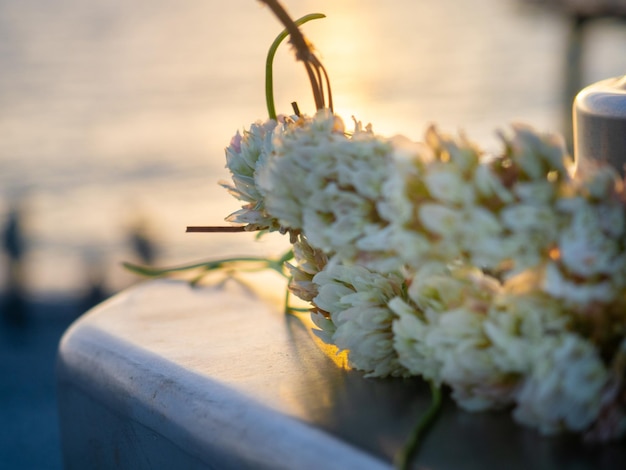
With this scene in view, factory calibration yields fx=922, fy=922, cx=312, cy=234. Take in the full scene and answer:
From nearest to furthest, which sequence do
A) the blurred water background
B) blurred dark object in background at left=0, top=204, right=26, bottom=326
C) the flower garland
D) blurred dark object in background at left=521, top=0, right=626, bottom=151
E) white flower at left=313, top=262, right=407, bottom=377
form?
the flower garland, white flower at left=313, top=262, right=407, bottom=377, blurred dark object in background at left=0, top=204, right=26, bottom=326, the blurred water background, blurred dark object in background at left=521, top=0, right=626, bottom=151

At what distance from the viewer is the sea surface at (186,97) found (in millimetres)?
3959

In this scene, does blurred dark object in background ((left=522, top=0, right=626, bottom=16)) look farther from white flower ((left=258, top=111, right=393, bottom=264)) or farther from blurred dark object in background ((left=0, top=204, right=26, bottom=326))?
white flower ((left=258, top=111, right=393, bottom=264))

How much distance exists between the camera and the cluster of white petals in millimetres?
496

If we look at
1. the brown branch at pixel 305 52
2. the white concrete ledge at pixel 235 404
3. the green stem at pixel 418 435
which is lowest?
the white concrete ledge at pixel 235 404

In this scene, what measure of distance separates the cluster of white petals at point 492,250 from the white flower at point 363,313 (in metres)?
0.03

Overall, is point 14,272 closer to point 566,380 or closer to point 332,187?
point 332,187

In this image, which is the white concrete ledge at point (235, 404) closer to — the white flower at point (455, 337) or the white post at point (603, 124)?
the white flower at point (455, 337)

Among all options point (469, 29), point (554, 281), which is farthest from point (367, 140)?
point (469, 29)

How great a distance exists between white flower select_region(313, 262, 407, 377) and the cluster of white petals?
30mm

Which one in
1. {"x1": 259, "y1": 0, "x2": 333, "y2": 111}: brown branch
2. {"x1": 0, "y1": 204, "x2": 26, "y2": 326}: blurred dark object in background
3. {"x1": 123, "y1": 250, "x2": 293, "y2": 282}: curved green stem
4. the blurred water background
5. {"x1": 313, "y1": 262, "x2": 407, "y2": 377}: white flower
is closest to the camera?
{"x1": 313, "y1": 262, "x2": 407, "y2": 377}: white flower

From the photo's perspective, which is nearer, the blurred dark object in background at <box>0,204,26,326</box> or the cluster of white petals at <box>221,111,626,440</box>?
the cluster of white petals at <box>221,111,626,440</box>

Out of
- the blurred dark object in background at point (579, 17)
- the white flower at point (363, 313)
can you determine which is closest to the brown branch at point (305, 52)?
the white flower at point (363, 313)

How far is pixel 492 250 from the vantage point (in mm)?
496

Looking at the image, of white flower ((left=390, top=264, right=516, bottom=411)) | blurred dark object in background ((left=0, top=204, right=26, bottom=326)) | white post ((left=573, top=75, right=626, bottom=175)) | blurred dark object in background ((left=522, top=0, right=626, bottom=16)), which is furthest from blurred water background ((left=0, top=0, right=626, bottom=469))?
white flower ((left=390, top=264, right=516, bottom=411))
